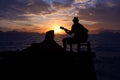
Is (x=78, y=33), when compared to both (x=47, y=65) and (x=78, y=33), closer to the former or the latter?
(x=78, y=33)

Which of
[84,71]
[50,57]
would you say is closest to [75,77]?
[84,71]

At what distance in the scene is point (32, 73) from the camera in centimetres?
765

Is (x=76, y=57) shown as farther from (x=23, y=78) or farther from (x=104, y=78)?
(x=104, y=78)

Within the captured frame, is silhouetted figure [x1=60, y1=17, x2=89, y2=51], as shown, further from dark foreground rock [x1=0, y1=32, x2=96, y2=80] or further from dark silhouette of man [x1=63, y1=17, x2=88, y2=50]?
dark foreground rock [x1=0, y1=32, x2=96, y2=80]

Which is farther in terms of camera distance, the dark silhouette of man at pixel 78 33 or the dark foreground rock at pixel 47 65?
the dark silhouette of man at pixel 78 33

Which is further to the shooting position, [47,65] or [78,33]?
[78,33]

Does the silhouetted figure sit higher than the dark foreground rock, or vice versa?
the silhouetted figure

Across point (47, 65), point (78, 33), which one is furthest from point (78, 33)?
point (47, 65)

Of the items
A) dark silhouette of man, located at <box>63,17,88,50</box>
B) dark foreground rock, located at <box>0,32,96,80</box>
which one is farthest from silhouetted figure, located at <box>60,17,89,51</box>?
dark foreground rock, located at <box>0,32,96,80</box>

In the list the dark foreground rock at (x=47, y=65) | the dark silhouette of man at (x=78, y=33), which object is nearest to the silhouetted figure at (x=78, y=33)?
the dark silhouette of man at (x=78, y=33)

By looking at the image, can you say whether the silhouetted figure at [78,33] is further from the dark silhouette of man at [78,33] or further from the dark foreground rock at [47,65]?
the dark foreground rock at [47,65]

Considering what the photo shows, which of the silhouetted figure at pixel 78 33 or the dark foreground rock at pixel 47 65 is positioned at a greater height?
the silhouetted figure at pixel 78 33

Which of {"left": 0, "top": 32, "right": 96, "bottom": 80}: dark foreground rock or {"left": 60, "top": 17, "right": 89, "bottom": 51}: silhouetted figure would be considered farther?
{"left": 60, "top": 17, "right": 89, "bottom": 51}: silhouetted figure

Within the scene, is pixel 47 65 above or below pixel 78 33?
below
